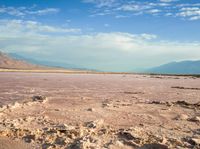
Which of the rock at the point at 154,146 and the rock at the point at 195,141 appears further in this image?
the rock at the point at 195,141

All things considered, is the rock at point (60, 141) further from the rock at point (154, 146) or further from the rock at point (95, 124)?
the rock at point (154, 146)

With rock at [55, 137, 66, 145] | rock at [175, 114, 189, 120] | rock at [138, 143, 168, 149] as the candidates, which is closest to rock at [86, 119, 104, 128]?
rock at [55, 137, 66, 145]

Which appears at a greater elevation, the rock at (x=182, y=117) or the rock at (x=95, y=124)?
the rock at (x=182, y=117)

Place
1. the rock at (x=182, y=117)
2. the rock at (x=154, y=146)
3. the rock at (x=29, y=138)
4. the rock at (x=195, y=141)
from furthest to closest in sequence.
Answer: the rock at (x=182, y=117) < the rock at (x=29, y=138) < the rock at (x=195, y=141) < the rock at (x=154, y=146)

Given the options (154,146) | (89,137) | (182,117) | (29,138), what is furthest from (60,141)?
(182,117)

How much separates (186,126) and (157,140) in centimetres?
188

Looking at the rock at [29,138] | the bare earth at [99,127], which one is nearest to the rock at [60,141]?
the bare earth at [99,127]

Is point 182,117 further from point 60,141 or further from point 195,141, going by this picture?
point 60,141

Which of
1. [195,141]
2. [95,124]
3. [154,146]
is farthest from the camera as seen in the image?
[95,124]

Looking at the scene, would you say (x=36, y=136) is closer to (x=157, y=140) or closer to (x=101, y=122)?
(x=101, y=122)

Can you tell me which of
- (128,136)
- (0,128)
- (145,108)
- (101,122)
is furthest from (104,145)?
(145,108)

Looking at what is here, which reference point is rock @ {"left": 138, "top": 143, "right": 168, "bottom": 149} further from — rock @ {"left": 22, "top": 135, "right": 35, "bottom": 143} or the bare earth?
rock @ {"left": 22, "top": 135, "right": 35, "bottom": 143}

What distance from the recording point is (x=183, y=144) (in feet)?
20.5

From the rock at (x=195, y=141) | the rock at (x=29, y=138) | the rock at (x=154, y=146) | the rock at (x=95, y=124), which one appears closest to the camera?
the rock at (x=154, y=146)
